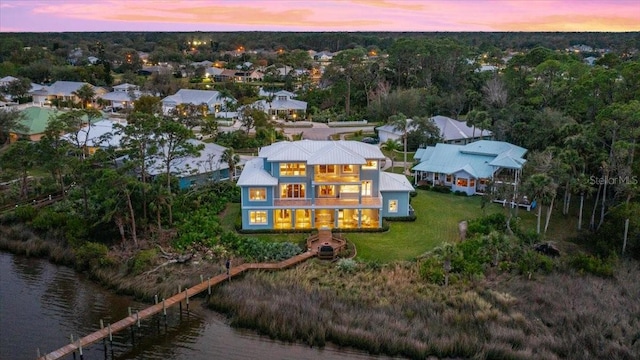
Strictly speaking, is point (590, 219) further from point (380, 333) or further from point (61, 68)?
point (61, 68)

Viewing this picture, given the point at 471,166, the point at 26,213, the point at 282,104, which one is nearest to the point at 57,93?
the point at 282,104

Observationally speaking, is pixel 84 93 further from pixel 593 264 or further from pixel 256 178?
pixel 593 264

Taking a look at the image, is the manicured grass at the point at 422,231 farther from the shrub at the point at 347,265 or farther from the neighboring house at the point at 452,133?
the neighboring house at the point at 452,133

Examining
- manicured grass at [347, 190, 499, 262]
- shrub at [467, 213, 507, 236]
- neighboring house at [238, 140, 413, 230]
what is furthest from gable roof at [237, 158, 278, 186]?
shrub at [467, 213, 507, 236]

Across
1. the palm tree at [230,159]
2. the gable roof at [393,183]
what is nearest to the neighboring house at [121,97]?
the palm tree at [230,159]

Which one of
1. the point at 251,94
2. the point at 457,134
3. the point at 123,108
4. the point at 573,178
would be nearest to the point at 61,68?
the point at 123,108
